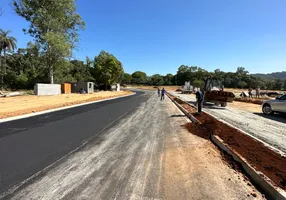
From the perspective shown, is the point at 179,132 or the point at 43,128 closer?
the point at 179,132

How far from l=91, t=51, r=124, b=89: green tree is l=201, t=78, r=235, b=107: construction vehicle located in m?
53.4

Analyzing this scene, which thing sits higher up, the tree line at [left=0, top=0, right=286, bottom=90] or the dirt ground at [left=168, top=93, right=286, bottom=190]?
the tree line at [left=0, top=0, right=286, bottom=90]

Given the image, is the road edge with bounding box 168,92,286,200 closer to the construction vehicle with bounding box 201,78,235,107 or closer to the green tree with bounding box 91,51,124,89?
the construction vehicle with bounding box 201,78,235,107

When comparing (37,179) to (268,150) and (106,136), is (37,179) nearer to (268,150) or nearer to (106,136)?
(106,136)

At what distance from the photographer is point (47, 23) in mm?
38594

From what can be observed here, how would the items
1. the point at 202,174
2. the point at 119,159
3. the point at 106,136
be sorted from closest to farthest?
the point at 202,174
the point at 119,159
the point at 106,136

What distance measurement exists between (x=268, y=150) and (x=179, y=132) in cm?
359

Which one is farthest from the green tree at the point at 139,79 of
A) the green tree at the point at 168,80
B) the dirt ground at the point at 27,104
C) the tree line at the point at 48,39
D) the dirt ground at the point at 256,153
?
the dirt ground at the point at 256,153

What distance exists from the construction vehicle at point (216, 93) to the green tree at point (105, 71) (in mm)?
53419

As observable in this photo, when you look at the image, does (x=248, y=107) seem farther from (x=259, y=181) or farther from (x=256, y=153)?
(x=259, y=181)

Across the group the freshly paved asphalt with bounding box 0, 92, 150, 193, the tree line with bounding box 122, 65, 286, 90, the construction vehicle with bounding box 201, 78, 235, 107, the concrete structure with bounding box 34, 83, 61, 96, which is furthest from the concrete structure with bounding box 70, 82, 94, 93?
the tree line with bounding box 122, 65, 286, 90

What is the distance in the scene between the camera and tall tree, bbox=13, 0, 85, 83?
124 ft

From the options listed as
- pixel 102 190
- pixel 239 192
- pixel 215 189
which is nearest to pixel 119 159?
pixel 102 190

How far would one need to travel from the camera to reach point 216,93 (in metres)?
20.8
